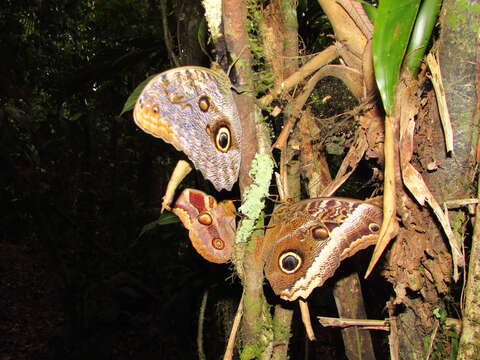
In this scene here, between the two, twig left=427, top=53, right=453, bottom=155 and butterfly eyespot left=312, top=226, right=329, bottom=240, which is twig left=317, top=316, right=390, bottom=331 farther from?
twig left=427, top=53, right=453, bottom=155

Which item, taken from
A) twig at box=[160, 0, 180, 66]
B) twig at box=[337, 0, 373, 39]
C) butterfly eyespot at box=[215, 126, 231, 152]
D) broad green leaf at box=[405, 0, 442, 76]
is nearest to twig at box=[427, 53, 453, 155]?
broad green leaf at box=[405, 0, 442, 76]

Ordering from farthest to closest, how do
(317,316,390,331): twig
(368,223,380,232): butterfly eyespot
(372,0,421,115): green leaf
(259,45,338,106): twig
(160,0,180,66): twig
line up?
A: (160,0,180,66): twig → (317,316,390,331): twig → (259,45,338,106): twig → (368,223,380,232): butterfly eyespot → (372,0,421,115): green leaf

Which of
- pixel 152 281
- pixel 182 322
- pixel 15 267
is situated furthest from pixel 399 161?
pixel 15 267

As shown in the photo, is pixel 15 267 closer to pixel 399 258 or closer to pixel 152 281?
pixel 152 281

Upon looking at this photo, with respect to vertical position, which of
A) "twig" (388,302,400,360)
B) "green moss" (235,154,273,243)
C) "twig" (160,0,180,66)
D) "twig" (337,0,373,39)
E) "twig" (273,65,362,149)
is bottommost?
"twig" (388,302,400,360)

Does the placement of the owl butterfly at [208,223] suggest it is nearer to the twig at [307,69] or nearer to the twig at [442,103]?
the twig at [307,69]
